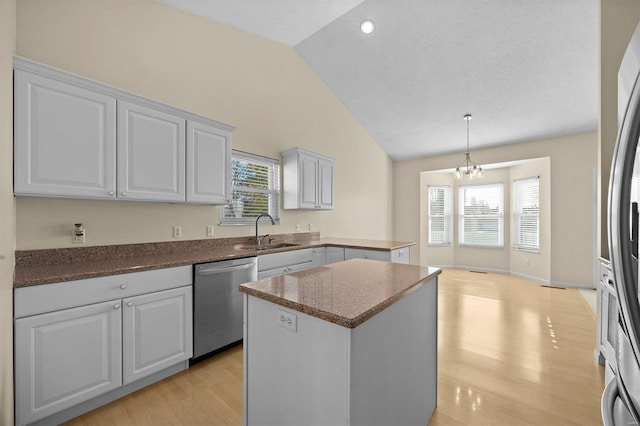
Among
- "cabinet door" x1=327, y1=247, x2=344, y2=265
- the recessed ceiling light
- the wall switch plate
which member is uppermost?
the recessed ceiling light

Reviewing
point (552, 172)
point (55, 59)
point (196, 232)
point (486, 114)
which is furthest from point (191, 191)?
point (552, 172)

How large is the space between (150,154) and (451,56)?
12.6ft

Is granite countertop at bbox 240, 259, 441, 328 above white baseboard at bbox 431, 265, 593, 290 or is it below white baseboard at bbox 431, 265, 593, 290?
above

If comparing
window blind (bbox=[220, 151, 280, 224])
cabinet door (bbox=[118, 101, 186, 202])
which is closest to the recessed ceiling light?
window blind (bbox=[220, 151, 280, 224])

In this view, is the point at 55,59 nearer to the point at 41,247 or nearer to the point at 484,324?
the point at 41,247

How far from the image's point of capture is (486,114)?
4527 mm

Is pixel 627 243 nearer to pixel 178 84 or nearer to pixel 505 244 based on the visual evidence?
pixel 178 84

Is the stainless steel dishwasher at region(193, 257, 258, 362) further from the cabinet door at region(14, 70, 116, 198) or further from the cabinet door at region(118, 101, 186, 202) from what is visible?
the cabinet door at region(14, 70, 116, 198)

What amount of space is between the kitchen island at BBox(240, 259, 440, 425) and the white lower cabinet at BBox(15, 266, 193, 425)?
1.03 metres

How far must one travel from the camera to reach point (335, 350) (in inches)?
38.0

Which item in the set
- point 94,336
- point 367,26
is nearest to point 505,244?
point 367,26

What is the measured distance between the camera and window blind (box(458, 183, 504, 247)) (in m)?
6.11

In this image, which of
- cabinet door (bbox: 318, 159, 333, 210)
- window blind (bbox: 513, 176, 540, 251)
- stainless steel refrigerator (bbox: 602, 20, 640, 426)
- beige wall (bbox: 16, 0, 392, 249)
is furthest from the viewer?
window blind (bbox: 513, 176, 540, 251)

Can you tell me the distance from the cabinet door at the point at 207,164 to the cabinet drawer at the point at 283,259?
0.72 meters
